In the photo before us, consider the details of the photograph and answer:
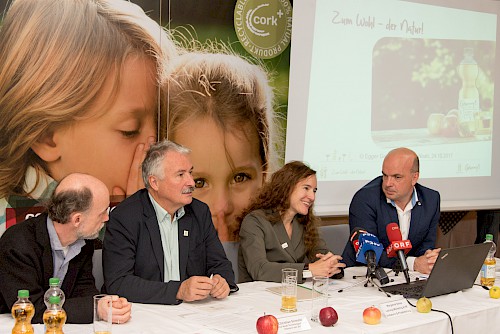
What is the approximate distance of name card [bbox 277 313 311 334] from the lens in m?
2.73

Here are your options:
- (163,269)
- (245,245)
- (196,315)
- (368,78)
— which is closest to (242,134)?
(368,78)

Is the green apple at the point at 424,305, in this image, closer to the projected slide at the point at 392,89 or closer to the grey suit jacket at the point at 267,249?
the grey suit jacket at the point at 267,249

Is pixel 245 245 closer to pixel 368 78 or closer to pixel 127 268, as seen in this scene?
pixel 127 268

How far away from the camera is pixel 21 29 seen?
4246 mm

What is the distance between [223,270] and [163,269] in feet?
0.92

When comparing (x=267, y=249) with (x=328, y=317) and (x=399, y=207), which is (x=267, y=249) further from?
(x=328, y=317)

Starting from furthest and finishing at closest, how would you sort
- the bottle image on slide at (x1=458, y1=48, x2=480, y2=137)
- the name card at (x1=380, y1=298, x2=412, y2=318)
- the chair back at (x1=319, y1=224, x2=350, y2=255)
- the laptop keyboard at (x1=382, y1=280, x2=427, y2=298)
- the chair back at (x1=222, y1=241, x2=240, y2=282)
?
the bottle image on slide at (x1=458, y1=48, x2=480, y2=137), the chair back at (x1=319, y1=224, x2=350, y2=255), the chair back at (x1=222, y1=241, x2=240, y2=282), the laptop keyboard at (x1=382, y1=280, x2=427, y2=298), the name card at (x1=380, y1=298, x2=412, y2=318)

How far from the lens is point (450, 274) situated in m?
3.34

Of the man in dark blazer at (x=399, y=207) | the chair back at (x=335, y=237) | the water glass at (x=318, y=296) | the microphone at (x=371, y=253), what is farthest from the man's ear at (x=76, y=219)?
the chair back at (x=335, y=237)

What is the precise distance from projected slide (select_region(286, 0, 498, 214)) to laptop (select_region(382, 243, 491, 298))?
194 centimetres

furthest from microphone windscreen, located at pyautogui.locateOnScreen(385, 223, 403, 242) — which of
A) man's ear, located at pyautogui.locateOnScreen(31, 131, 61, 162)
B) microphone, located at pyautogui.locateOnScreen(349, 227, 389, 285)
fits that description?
man's ear, located at pyautogui.locateOnScreen(31, 131, 61, 162)

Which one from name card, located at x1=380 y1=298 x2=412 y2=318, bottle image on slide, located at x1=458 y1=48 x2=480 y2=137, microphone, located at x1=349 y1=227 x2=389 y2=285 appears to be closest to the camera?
name card, located at x1=380 y1=298 x2=412 y2=318

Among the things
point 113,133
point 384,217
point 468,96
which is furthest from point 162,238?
point 468,96

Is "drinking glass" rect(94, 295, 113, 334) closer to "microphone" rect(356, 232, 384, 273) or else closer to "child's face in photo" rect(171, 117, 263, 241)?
"microphone" rect(356, 232, 384, 273)
